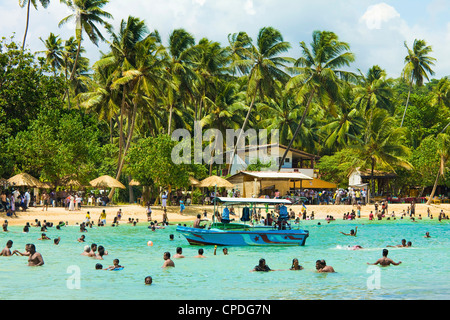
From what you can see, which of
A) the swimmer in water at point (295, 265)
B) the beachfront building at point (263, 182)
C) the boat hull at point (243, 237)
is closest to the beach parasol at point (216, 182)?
the beachfront building at point (263, 182)

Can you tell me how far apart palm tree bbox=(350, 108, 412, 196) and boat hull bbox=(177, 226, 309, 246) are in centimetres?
3216

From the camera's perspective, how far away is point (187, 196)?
196 ft

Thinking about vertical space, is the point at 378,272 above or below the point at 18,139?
below

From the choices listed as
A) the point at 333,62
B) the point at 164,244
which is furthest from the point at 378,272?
the point at 333,62

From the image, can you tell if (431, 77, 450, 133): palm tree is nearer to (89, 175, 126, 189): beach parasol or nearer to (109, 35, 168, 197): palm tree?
(109, 35, 168, 197): palm tree

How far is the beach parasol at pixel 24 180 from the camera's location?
4491 centimetres

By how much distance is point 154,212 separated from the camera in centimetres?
4931

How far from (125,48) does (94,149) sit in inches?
381

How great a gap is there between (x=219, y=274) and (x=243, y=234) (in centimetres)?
672

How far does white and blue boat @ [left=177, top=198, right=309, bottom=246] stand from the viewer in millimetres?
30578

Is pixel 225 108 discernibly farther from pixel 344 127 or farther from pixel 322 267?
pixel 322 267

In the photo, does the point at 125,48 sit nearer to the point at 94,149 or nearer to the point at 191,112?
the point at 94,149

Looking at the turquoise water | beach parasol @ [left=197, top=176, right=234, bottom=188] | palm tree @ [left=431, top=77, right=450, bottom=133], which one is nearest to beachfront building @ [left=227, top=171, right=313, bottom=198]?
beach parasol @ [left=197, top=176, right=234, bottom=188]
